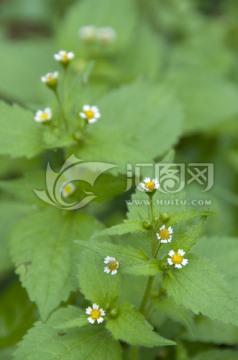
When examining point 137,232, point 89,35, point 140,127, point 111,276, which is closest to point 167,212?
point 137,232

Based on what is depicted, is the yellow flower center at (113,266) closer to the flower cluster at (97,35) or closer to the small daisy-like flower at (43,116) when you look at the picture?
the small daisy-like flower at (43,116)

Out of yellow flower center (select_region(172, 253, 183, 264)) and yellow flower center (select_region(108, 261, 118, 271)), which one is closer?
yellow flower center (select_region(172, 253, 183, 264))

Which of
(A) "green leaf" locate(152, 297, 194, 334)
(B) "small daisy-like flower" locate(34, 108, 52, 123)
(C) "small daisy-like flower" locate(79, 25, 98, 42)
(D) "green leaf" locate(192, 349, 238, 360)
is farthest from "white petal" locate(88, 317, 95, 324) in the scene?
(C) "small daisy-like flower" locate(79, 25, 98, 42)

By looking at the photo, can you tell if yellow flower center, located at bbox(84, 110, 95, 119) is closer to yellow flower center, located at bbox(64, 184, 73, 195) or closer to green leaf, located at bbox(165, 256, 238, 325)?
yellow flower center, located at bbox(64, 184, 73, 195)

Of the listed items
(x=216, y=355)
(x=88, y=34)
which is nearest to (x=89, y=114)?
(x=216, y=355)

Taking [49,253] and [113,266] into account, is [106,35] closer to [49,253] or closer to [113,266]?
[49,253]
